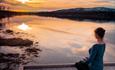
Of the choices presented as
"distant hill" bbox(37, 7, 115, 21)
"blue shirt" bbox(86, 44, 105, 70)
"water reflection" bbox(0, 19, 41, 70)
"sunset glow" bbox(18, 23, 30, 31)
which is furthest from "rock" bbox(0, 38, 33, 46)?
"blue shirt" bbox(86, 44, 105, 70)

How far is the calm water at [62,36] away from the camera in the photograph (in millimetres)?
19252

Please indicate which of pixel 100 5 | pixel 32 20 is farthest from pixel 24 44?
pixel 100 5

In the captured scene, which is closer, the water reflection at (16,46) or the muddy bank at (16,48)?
the muddy bank at (16,48)

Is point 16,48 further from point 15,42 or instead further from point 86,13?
point 86,13

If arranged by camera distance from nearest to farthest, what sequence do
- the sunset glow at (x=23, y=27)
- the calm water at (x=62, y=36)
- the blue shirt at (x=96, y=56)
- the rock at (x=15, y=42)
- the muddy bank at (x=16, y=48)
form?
1. the blue shirt at (x=96, y=56)
2. the calm water at (x=62, y=36)
3. the muddy bank at (x=16, y=48)
4. the sunset glow at (x=23, y=27)
5. the rock at (x=15, y=42)

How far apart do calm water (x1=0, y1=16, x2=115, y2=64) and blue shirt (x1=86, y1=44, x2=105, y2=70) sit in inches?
511

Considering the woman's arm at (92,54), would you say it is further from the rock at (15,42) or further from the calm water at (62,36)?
the rock at (15,42)

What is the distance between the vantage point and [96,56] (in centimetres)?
549

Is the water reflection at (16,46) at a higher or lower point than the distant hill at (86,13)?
lower

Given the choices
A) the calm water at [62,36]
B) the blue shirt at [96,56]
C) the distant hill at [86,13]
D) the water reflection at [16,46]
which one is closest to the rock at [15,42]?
the water reflection at [16,46]

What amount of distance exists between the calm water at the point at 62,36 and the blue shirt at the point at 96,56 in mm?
12973

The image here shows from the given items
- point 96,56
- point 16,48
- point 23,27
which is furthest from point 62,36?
point 96,56

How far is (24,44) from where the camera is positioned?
874 inches

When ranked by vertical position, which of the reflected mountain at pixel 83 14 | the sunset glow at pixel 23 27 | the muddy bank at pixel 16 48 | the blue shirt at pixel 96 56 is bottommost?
the muddy bank at pixel 16 48
